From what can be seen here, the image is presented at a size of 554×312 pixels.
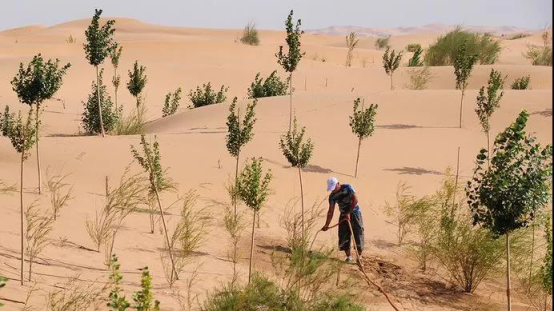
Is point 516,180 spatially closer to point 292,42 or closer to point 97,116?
point 292,42

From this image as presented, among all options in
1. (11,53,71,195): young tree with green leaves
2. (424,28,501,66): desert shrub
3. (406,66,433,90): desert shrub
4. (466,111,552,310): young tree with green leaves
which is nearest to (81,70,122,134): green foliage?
(11,53,71,195): young tree with green leaves

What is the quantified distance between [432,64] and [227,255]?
34.8m

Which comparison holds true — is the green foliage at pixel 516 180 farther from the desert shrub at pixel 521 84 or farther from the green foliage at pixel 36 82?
the desert shrub at pixel 521 84

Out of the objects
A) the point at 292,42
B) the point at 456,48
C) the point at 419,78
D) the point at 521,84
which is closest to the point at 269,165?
the point at 292,42

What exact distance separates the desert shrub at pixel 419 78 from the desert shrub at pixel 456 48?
20.8ft

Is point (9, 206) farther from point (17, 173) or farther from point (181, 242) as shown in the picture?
point (181, 242)

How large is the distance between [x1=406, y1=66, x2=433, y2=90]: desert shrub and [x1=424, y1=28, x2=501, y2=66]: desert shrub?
635 centimetres

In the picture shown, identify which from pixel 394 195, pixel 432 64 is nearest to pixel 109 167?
pixel 394 195

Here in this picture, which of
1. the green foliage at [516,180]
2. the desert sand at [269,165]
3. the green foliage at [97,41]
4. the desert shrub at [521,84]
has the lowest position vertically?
the desert sand at [269,165]

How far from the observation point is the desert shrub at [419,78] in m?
32.4

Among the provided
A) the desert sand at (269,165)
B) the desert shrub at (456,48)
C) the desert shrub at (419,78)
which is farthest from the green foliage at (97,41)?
the desert shrub at (456,48)

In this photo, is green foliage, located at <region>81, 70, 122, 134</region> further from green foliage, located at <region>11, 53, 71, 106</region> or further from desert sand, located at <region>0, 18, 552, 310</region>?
green foliage, located at <region>11, 53, 71, 106</region>

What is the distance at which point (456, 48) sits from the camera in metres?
42.0

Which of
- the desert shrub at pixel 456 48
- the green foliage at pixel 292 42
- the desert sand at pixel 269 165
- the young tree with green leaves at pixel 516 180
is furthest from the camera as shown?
the desert shrub at pixel 456 48
